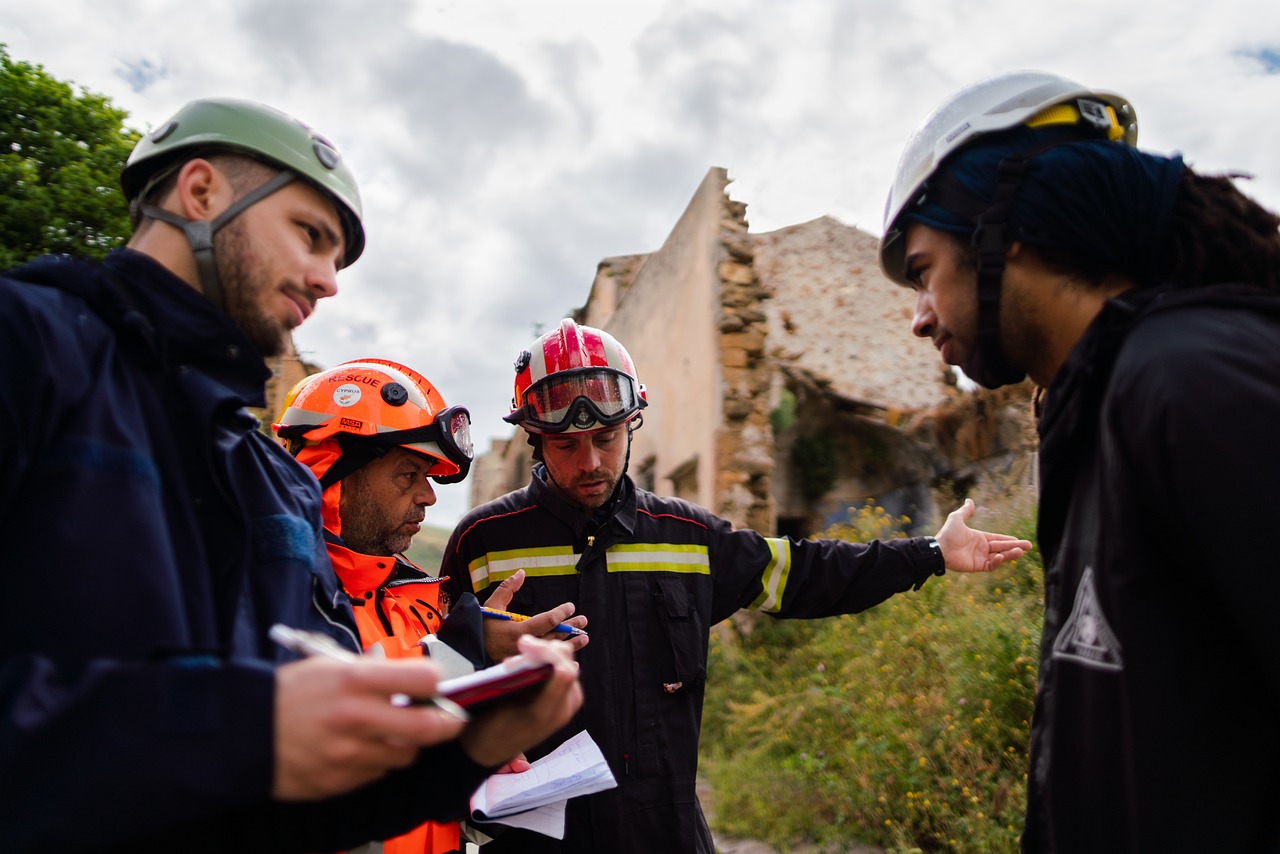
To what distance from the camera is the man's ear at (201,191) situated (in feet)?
5.38

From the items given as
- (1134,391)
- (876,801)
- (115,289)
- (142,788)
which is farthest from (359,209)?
(876,801)

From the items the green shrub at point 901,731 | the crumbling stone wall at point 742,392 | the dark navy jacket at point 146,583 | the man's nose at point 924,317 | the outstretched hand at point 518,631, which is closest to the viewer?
the dark navy jacket at point 146,583

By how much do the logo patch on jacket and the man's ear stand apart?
180 cm

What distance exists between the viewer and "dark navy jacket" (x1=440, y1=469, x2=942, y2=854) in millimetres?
2764

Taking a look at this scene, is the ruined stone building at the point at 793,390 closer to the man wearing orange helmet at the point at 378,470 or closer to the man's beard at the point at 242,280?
the man wearing orange helmet at the point at 378,470

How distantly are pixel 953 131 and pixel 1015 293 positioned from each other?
45 cm

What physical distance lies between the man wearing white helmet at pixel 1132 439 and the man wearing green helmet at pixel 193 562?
0.89 metres

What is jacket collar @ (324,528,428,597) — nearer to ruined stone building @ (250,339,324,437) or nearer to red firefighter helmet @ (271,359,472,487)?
red firefighter helmet @ (271,359,472,487)

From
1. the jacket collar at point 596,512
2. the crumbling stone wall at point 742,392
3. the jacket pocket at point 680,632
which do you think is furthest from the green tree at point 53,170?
the crumbling stone wall at point 742,392

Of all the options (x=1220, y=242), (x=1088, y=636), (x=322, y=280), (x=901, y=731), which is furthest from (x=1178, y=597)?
(x=901, y=731)

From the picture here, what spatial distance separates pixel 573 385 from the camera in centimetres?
335

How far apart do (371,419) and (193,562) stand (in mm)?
1723

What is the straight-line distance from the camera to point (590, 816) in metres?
2.71

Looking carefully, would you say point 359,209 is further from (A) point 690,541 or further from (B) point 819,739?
(B) point 819,739
